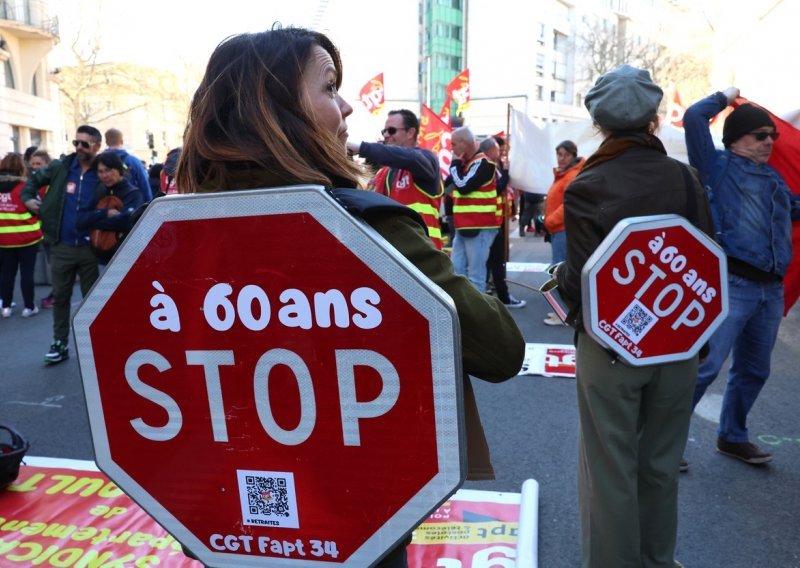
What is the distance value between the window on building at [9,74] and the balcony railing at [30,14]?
1.97 m

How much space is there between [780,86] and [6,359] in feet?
36.3

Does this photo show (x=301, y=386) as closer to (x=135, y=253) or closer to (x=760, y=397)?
(x=135, y=253)

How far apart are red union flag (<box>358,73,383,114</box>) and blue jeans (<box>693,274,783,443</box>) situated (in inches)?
514

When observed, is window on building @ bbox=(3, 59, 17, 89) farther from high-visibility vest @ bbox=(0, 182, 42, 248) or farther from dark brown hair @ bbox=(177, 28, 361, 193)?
dark brown hair @ bbox=(177, 28, 361, 193)

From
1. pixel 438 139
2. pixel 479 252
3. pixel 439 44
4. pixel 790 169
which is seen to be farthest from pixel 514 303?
pixel 439 44

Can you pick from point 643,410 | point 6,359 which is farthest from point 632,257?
point 6,359

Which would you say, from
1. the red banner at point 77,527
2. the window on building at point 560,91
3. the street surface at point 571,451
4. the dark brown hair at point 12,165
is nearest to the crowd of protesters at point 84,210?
the street surface at point 571,451

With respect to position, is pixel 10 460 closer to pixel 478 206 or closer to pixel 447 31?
pixel 478 206

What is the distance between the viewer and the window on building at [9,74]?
29.3 metres

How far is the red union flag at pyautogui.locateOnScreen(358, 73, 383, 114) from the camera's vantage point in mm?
15234

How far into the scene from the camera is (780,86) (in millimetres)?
10109

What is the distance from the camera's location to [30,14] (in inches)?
1171

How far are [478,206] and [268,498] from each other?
19.6 feet

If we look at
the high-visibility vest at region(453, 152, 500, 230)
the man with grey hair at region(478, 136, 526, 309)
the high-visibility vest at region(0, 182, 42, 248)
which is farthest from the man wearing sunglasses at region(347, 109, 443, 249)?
the high-visibility vest at region(0, 182, 42, 248)
